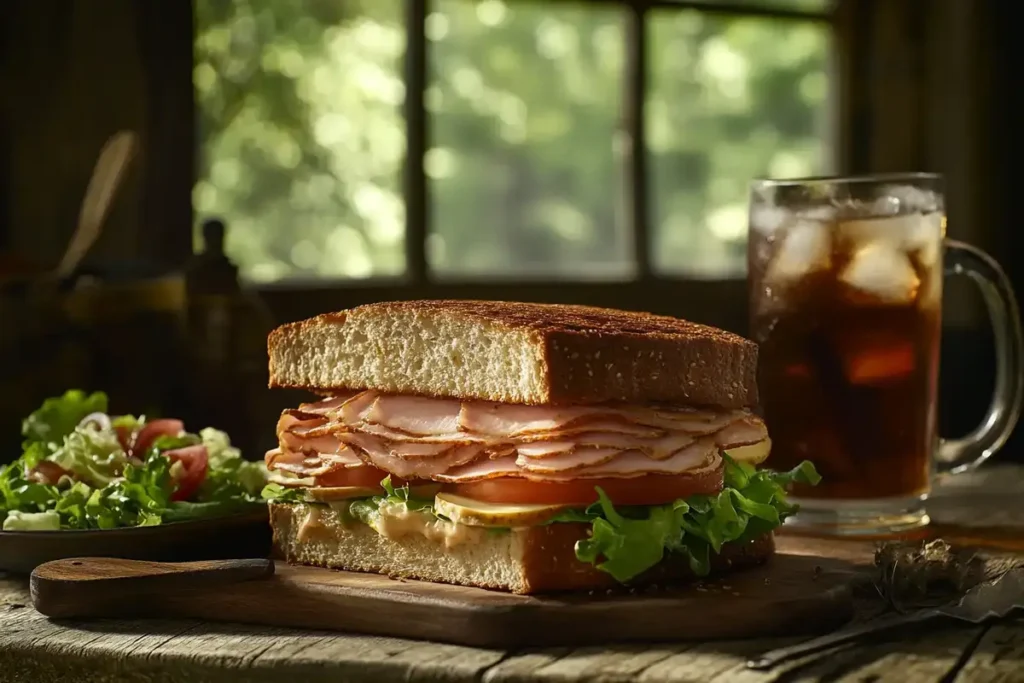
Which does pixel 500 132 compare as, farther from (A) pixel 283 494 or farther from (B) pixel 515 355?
(B) pixel 515 355

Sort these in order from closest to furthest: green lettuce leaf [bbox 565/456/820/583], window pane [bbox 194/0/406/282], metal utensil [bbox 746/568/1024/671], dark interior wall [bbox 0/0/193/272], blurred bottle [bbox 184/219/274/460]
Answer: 1. metal utensil [bbox 746/568/1024/671]
2. green lettuce leaf [bbox 565/456/820/583]
3. blurred bottle [bbox 184/219/274/460]
4. dark interior wall [bbox 0/0/193/272]
5. window pane [bbox 194/0/406/282]

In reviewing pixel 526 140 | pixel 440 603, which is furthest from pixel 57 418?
A: pixel 526 140

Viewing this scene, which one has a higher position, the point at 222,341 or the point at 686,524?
the point at 222,341

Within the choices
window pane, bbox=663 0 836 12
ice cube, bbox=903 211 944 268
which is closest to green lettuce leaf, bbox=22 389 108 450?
ice cube, bbox=903 211 944 268

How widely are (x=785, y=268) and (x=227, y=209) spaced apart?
8.12ft

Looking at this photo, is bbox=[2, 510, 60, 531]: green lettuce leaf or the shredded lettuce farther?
bbox=[2, 510, 60, 531]: green lettuce leaf

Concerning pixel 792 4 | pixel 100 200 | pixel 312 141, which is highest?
pixel 792 4

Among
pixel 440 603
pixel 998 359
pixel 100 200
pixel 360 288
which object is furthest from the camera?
pixel 360 288

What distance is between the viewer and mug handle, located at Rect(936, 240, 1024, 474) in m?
2.43

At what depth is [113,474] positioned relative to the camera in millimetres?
2318

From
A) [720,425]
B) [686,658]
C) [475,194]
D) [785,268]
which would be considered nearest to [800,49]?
[475,194]

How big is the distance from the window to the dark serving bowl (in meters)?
2.26

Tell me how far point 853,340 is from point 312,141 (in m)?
2.68

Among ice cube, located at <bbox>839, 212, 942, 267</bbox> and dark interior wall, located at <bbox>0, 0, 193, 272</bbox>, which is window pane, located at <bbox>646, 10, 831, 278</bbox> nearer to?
dark interior wall, located at <bbox>0, 0, 193, 272</bbox>
